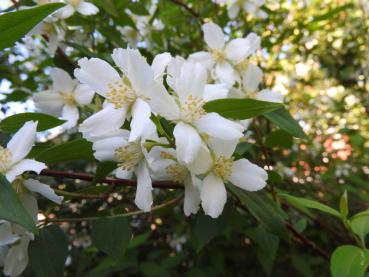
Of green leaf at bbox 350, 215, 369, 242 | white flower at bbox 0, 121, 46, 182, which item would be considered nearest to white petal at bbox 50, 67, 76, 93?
white flower at bbox 0, 121, 46, 182

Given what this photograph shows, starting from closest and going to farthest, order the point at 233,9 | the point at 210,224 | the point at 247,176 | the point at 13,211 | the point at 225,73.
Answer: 1. the point at 13,211
2. the point at 247,176
3. the point at 210,224
4. the point at 225,73
5. the point at 233,9

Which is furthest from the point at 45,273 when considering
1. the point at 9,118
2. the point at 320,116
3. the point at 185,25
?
the point at 320,116

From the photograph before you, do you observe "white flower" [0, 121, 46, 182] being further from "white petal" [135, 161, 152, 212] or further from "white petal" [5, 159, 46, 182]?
"white petal" [135, 161, 152, 212]

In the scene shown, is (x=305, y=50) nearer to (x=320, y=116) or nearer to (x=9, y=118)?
(x=320, y=116)

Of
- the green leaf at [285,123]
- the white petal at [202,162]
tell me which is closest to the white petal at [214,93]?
the white petal at [202,162]

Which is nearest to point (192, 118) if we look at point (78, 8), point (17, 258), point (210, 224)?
point (210, 224)

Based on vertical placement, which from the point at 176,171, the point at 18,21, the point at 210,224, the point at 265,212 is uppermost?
the point at 18,21

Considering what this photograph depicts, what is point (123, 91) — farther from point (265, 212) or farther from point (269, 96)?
point (269, 96)
